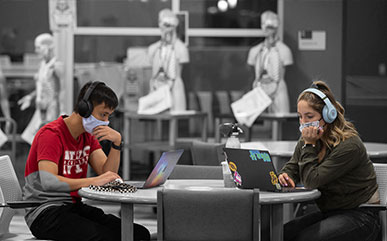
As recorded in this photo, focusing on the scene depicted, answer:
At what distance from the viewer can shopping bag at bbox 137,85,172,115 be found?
7141mm

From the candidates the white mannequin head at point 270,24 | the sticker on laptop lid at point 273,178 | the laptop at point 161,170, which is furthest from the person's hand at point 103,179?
the white mannequin head at point 270,24

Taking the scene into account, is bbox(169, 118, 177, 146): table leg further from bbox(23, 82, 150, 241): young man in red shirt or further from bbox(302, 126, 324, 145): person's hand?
bbox(302, 126, 324, 145): person's hand

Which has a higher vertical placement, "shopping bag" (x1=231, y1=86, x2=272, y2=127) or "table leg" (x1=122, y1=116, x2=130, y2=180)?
"shopping bag" (x1=231, y1=86, x2=272, y2=127)

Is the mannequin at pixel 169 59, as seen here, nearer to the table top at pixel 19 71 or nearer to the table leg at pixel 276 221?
the table top at pixel 19 71

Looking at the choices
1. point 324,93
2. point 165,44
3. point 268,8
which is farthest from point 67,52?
point 324,93

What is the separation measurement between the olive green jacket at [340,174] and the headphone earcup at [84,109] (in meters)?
1.12

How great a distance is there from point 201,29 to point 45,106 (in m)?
2.04

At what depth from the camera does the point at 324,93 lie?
11.3 feet

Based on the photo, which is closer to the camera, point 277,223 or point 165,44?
point 277,223

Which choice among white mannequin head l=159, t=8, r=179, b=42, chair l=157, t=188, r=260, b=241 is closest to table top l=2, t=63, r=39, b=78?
white mannequin head l=159, t=8, r=179, b=42

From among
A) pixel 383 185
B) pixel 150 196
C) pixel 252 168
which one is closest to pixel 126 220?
pixel 150 196

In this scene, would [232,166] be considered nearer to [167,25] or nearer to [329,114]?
[329,114]

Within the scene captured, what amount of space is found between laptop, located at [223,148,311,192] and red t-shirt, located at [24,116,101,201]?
87 cm

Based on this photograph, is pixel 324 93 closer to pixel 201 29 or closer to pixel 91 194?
pixel 91 194
